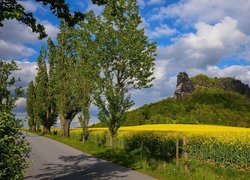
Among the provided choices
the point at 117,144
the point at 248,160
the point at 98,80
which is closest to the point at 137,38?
the point at 98,80

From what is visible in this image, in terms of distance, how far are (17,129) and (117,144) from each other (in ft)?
84.5

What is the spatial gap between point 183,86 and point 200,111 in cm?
4461

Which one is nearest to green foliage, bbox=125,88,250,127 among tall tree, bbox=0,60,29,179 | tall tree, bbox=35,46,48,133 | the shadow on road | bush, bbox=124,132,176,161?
tall tree, bbox=35,46,48,133

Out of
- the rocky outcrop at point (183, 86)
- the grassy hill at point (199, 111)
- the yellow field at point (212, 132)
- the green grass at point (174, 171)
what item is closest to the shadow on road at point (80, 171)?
the green grass at point (174, 171)

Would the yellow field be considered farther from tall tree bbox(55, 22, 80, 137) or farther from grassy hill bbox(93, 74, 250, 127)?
grassy hill bbox(93, 74, 250, 127)

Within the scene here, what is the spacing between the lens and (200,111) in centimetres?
8125

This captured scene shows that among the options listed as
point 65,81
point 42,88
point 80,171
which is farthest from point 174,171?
point 42,88

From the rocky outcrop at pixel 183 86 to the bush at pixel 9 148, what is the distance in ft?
354

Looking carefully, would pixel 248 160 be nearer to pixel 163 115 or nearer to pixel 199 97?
pixel 163 115

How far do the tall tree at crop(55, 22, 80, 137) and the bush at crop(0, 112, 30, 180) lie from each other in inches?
1670

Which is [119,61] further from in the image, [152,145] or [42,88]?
[42,88]

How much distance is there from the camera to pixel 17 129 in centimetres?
935

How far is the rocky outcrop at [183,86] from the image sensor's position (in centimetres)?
12094

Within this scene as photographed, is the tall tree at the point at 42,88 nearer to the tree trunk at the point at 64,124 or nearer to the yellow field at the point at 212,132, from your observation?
the tree trunk at the point at 64,124
